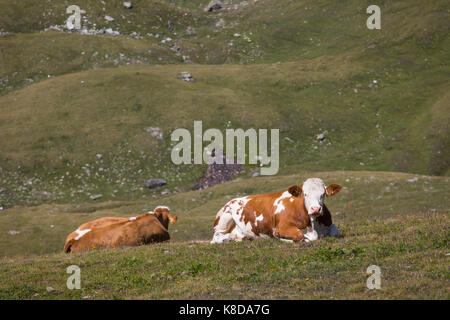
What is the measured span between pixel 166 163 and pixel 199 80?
20236 millimetres

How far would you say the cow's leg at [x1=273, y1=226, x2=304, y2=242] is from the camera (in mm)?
16016

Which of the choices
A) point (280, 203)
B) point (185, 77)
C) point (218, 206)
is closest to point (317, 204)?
point (280, 203)

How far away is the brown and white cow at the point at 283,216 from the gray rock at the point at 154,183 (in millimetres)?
36499

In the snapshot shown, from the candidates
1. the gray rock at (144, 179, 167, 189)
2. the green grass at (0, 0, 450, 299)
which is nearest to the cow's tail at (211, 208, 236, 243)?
the green grass at (0, 0, 450, 299)

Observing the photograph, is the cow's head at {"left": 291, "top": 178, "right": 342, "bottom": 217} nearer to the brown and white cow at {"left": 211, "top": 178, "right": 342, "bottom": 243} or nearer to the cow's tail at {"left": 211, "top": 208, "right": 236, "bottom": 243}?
the brown and white cow at {"left": 211, "top": 178, "right": 342, "bottom": 243}

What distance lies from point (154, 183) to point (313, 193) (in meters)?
40.3

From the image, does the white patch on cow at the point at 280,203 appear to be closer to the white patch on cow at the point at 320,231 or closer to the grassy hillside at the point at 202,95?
the white patch on cow at the point at 320,231

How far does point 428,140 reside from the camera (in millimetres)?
59438

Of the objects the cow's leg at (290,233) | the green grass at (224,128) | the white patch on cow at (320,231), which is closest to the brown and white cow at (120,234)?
the green grass at (224,128)

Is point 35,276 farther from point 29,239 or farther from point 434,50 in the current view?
point 434,50

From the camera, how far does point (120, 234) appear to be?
20953mm

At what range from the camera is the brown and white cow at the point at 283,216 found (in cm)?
1608

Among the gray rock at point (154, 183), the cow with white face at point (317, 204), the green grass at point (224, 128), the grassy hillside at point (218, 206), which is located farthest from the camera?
Answer: the gray rock at point (154, 183)

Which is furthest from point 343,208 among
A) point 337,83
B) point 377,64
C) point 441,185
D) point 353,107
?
point 377,64
